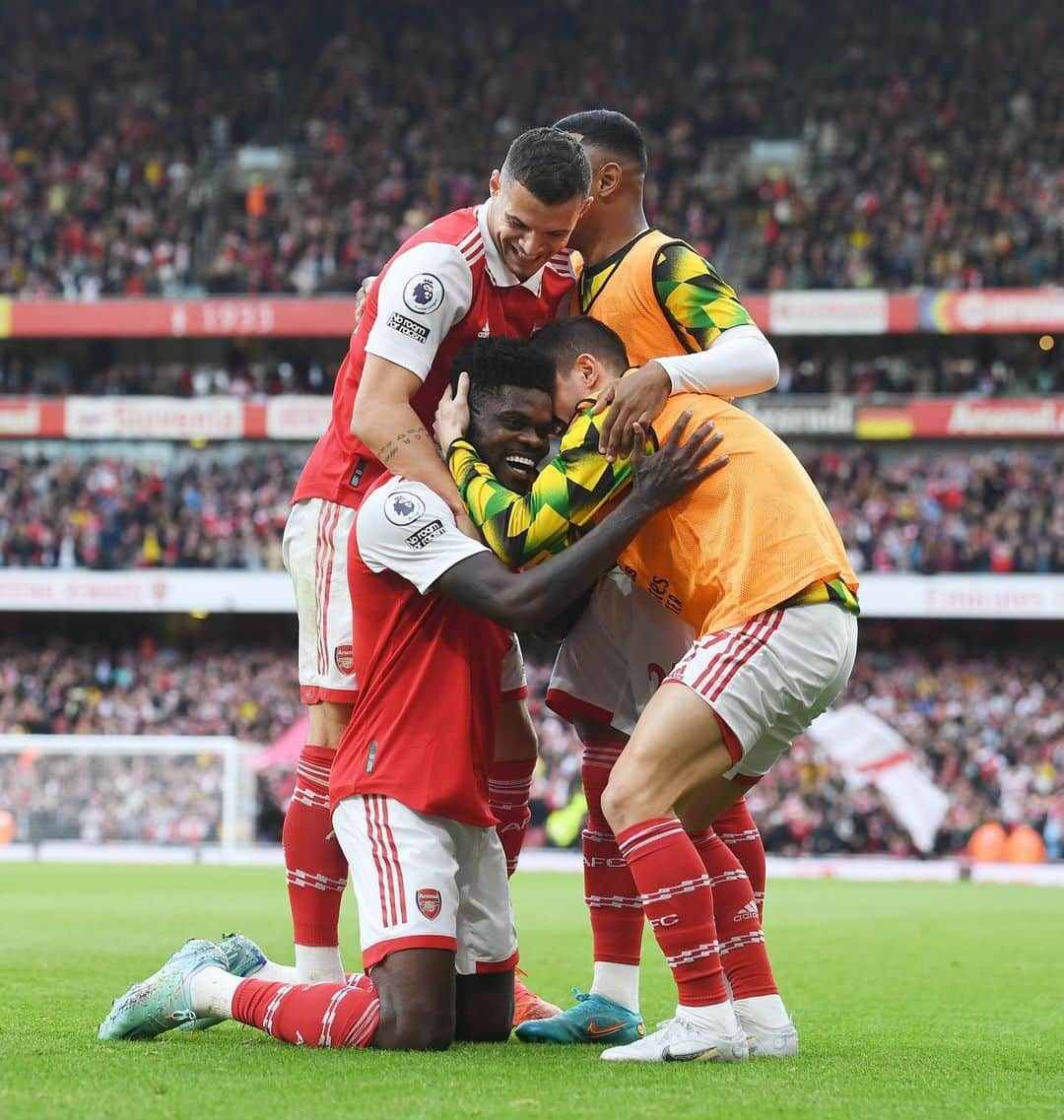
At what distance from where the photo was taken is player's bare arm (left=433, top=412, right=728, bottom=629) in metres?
4.49

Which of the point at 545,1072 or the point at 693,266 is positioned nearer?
the point at 545,1072

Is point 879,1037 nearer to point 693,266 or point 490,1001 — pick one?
point 490,1001

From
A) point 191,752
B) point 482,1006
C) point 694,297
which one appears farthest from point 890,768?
point 694,297

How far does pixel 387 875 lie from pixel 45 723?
25.1 metres

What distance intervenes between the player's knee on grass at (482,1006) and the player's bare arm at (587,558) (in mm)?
1117

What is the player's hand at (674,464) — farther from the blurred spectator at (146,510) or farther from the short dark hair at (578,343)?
the blurred spectator at (146,510)

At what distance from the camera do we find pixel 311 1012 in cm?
460

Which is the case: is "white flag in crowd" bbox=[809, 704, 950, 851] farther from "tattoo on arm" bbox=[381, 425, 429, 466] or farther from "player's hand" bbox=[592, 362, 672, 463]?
"player's hand" bbox=[592, 362, 672, 463]

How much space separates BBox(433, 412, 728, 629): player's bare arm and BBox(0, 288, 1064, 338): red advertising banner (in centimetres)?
2417

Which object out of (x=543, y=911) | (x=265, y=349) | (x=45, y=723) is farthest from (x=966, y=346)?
(x=543, y=911)

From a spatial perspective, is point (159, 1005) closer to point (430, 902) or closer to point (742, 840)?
point (430, 902)

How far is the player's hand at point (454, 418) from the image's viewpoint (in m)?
4.86

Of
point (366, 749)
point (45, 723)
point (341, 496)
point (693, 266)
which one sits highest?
point (693, 266)

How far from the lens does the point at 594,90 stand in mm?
32812
